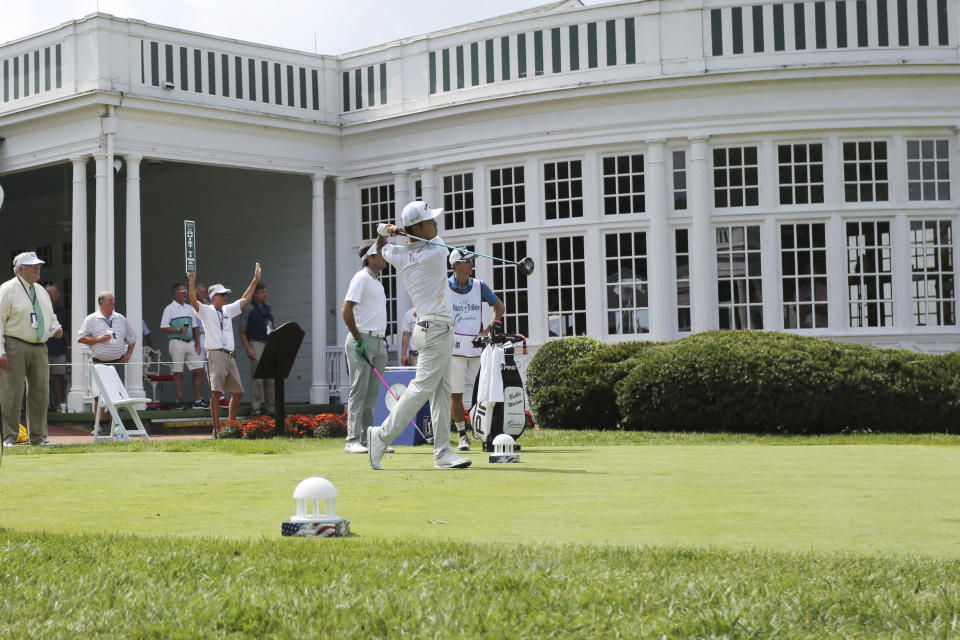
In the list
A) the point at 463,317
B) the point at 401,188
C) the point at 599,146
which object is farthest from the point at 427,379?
the point at 401,188

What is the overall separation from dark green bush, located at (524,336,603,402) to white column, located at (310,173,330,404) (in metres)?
7.05

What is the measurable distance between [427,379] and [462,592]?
180 inches

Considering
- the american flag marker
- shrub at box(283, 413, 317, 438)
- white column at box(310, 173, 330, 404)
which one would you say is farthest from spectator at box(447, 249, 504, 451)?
white column at box(310, 173, 330, 404)

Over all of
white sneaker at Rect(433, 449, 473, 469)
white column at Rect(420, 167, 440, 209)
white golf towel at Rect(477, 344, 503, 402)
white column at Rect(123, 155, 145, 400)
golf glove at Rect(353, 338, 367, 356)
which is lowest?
white sneaker at Rect(433, 449, 473, 469)

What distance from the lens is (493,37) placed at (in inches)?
794

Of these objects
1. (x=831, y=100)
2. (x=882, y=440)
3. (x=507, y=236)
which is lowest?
(x=882, y=440)

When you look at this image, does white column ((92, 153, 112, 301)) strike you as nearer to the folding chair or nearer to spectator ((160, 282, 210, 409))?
spectator ((160, 282, 210, 409))

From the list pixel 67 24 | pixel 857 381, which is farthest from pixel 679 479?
pixel 67 24

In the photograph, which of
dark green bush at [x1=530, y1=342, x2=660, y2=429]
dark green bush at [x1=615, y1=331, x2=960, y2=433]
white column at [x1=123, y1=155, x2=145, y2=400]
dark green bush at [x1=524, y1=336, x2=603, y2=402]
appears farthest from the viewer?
white column at [x1=123, y1=155, x2=145, y2=400]

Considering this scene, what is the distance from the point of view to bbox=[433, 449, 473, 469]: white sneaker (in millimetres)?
8617

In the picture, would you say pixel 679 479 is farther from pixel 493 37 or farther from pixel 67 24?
pixel 67 24

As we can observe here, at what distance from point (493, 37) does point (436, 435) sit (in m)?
12.8

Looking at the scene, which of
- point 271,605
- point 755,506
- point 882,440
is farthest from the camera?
point 882,440

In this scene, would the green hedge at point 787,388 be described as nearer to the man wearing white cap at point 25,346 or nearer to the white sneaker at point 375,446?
the white sneaker at point 375,446
